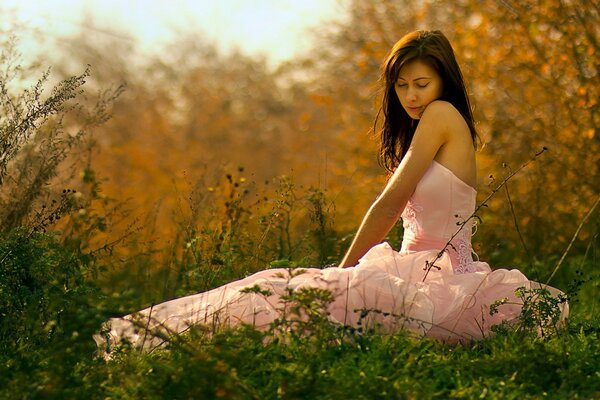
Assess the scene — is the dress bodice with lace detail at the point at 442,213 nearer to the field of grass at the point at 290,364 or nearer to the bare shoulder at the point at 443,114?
the bare shoulder at the point at 443,114

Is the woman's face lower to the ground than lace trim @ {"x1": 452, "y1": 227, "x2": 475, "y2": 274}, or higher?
higher

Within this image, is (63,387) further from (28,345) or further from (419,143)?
(419,143)

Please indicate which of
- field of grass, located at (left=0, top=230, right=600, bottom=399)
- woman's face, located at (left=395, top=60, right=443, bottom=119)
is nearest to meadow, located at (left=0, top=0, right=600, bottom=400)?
field of grass, located at (left=0, top=230, right=600, bottom=399)

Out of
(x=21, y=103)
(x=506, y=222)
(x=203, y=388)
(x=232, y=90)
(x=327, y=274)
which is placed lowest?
(x=203, y=388)

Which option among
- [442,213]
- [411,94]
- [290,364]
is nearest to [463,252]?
[442,213]

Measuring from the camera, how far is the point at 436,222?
4.76m

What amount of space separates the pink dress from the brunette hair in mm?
387

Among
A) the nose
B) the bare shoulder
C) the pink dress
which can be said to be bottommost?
the pink dress

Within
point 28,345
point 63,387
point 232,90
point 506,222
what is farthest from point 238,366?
point 232,90

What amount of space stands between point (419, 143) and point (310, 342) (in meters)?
1.22

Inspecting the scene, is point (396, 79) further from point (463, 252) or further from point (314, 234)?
point (314, 234)

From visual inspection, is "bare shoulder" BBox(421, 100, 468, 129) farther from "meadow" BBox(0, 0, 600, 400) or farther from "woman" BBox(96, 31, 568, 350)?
"meadow" BBox(0, 0, 600, 400)

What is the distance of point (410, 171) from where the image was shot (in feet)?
15.4

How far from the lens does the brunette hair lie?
15.8ft
